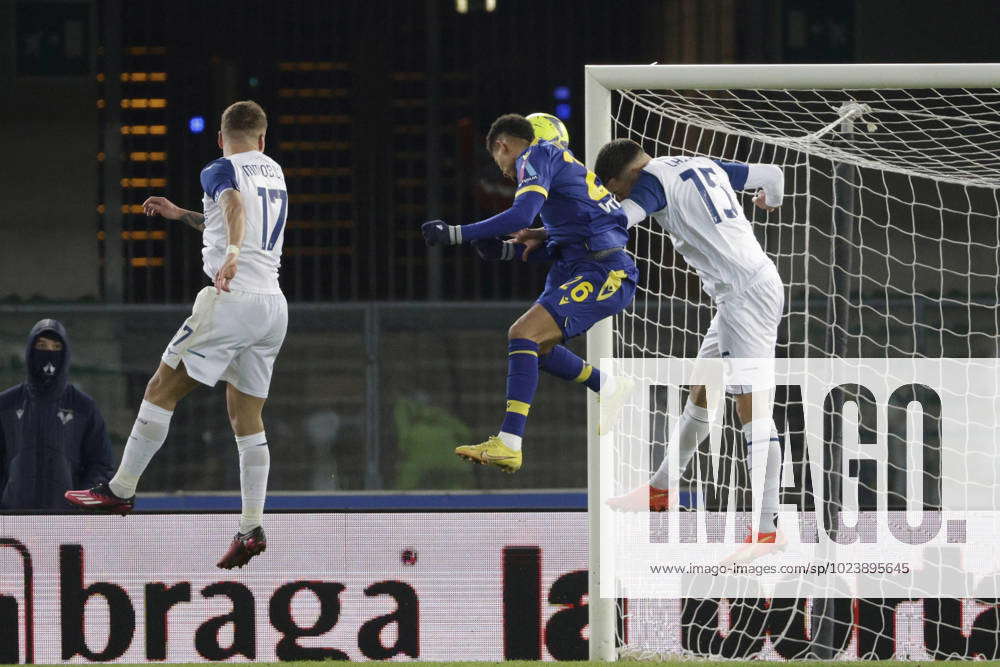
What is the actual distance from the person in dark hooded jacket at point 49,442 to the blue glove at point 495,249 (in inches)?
105

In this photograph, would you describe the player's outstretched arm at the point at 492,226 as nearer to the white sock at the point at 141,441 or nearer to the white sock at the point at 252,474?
the white sock at the point at 252,474

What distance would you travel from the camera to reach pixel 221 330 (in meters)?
4.58

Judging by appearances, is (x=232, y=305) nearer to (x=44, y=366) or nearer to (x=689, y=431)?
(x=689, y=431)

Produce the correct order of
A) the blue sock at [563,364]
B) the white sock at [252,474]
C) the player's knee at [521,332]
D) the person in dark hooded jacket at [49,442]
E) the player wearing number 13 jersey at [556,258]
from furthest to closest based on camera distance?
1. the person in dark hooded jacket at [49,442]
2. the blue sock at [563,364]
3. the player's knee at [521,332]
4. the player wearing number 13 jersey at [556,258]
5. the white sock at [252,474]

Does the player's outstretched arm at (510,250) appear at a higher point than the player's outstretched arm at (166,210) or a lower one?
lower

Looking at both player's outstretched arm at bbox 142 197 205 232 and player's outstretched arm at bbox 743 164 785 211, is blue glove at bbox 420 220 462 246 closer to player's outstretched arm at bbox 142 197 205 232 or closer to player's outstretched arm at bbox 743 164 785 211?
player's outstretched arm at bbox 142 197 205 232

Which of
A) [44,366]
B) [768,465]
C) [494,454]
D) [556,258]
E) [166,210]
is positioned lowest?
[768,465]

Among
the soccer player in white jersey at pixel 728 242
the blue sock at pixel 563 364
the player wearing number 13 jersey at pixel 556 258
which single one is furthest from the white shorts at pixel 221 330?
the soccer player in white jersey at pixel 728 242

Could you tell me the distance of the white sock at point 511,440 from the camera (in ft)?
16.6

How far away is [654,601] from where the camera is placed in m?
6.62

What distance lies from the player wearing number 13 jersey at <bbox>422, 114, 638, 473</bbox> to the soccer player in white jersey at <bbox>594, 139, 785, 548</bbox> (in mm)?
255

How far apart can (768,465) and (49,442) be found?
356 centimetres

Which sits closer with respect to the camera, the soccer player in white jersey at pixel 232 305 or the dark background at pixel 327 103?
the soccer player in white jersey at pixel 232 305

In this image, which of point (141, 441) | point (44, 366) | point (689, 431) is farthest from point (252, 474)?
point (44, 366)
